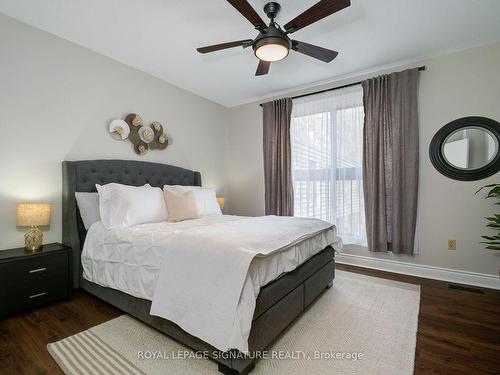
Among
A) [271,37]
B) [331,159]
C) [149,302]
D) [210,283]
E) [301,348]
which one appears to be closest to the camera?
[210,283]

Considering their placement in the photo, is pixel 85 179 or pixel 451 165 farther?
pixel 451 165

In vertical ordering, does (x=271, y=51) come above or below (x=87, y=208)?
above

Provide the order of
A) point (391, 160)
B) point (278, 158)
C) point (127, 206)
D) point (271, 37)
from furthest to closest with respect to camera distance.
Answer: point (278, 158) < point (391, 160) < point (127, 206) < point (271, 37)

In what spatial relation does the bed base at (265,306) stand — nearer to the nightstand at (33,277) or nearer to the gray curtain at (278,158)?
the nightstand at (33,277)

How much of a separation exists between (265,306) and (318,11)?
6.76 ft

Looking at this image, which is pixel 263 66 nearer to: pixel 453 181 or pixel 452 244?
pixel 453 181

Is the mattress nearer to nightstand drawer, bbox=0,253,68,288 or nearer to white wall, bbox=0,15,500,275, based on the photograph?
nightstand drawer, bbox=0,253,68,288

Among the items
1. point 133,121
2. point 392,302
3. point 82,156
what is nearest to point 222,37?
point 133,121

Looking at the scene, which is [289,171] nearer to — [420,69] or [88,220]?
[420,69]

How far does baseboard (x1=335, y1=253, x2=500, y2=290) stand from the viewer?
2688 mm

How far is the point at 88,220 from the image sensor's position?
97.4 inches

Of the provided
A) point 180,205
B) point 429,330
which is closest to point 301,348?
point 429,330

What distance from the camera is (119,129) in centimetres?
304

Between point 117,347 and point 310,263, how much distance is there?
61.3 inches
